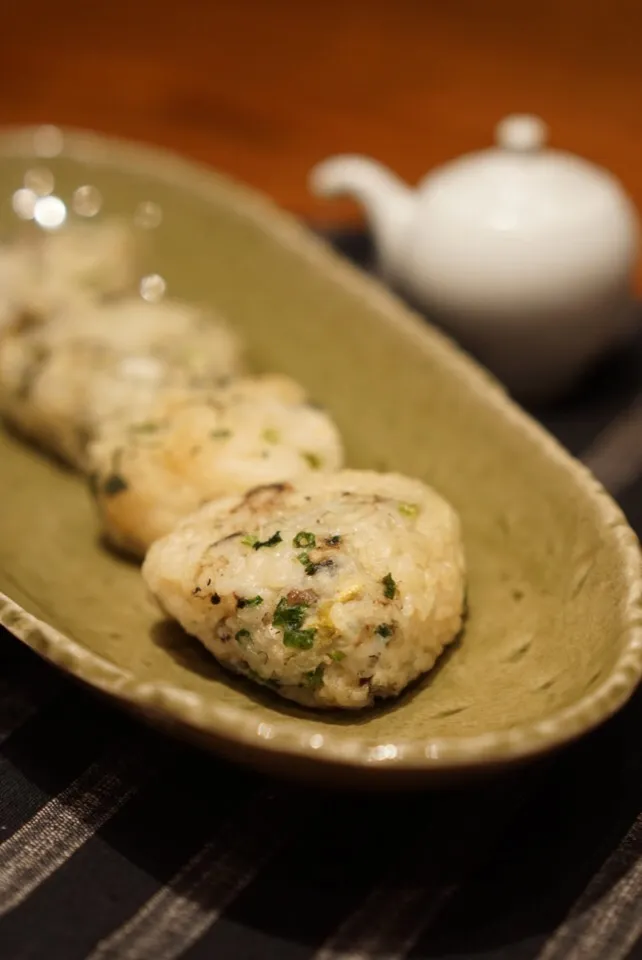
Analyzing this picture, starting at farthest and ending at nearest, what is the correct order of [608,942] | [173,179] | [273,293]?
→ [173,179] < [273,293] < [608,942]

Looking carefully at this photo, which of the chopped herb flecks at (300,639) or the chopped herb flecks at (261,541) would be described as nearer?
the chopped herb flecks at (300,639)

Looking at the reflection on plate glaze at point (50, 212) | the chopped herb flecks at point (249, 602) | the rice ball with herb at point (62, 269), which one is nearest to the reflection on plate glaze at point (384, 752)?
the chopped herb flecks at point (249, 602)

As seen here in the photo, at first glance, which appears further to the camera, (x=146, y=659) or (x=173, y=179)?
(x=173, y=179)

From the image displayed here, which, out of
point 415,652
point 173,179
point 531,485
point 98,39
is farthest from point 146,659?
point 98,39

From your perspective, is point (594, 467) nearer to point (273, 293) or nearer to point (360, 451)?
point (360, 451)

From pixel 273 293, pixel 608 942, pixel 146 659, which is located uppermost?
pixel 273 293

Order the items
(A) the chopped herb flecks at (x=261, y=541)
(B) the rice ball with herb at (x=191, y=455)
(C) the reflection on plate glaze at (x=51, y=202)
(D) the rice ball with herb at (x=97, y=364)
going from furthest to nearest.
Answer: (C) the reflection on plate glaze at (x=51, y=202) < (D) the rice ball with herb at (x=97, y=364) < (B) the rice ball with herb at (x=191, y=455) < (A) the chopped herb flecks at (x=261, y=541)

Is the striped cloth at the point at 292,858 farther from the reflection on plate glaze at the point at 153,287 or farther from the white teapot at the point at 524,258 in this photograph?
the reflection on plate glaze at the point at 153,287
